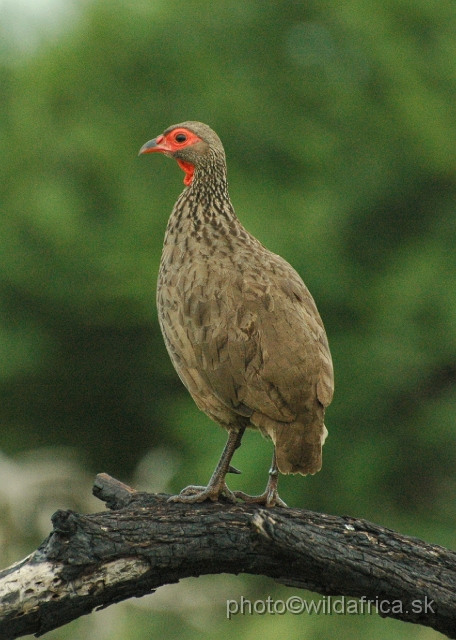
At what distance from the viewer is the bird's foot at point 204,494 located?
4.67 metres

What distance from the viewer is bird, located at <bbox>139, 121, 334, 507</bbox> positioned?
14.9ft

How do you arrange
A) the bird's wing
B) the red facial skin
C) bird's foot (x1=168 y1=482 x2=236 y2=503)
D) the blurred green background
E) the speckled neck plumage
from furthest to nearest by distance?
the blurred green background, the red facial skin, the speckled neck plumage, bird's foot (x1=168 y1=482 x2=236 y2=503), the bird's wing

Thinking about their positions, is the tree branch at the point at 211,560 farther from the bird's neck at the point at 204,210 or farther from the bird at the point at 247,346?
the bird's neck at the point at 204,210

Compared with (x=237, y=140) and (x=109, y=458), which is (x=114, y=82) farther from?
(x=109, y=458)

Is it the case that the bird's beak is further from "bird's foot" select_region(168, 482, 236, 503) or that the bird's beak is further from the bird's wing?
"bird's foot" select_region(168, 482, 236, 503)

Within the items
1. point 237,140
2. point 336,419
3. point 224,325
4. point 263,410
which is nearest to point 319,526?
point 263,410

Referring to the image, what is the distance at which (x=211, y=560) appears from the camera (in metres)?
4.31

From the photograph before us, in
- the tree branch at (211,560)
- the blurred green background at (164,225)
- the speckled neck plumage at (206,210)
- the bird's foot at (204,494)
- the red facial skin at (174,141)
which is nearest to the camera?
the tree branch at (211,560)

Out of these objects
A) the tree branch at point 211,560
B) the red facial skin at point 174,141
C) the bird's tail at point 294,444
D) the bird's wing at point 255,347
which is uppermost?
the red facial skin at point 174,141

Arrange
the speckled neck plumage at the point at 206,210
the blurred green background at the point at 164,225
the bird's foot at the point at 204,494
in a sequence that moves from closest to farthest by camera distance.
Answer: the bird's foot at the point at 204,494
the speckled neck plumage at the point at 206,210
the blurred green background at the point at 164,225

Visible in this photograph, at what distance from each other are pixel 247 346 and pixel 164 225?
6.29 m

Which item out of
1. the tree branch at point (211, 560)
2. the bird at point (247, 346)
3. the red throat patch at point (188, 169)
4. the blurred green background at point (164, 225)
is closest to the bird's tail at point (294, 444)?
the bird at point (247, 346)

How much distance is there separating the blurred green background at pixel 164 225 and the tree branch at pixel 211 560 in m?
5.64

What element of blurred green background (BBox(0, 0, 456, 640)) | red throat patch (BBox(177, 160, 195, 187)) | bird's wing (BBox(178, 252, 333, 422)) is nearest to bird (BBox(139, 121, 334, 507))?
bird's wing (BBox(178, 252, 333, 422))
